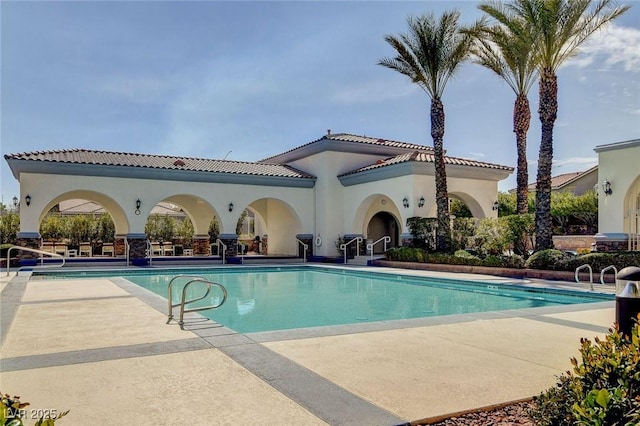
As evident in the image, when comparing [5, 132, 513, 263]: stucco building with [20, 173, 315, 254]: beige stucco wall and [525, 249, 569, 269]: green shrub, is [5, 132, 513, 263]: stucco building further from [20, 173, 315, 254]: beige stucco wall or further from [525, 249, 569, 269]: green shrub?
[525, 249, 569, 269]: green shrub

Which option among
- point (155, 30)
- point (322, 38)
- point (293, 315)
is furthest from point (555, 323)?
point (155, 30)

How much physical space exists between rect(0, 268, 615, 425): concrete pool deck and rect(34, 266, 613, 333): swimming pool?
5.88 feet

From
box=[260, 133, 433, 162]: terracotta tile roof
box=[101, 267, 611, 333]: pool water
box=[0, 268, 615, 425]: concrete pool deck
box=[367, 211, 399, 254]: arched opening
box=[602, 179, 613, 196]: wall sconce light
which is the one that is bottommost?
box=[101, 267, 611, 333]: pool water

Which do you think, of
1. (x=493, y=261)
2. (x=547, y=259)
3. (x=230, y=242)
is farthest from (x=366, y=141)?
(x=547, y=259)

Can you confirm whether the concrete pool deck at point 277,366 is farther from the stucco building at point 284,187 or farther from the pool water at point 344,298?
the stucco building at point 284,187

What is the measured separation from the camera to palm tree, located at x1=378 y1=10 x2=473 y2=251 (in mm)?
18938

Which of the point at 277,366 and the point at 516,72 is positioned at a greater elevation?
the point at 516,72

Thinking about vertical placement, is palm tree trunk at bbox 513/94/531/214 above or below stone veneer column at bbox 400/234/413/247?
above

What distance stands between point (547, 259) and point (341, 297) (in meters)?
7.18

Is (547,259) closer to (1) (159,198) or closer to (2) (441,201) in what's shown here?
(2) (441,201)

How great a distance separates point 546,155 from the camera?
16656mm

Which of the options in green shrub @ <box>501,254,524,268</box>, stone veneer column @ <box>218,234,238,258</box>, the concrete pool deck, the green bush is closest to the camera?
the green bush

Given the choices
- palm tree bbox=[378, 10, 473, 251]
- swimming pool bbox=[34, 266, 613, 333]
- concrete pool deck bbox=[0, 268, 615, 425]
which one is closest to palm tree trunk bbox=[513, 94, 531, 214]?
palm tree bbox=[378, 10, 473, 251]

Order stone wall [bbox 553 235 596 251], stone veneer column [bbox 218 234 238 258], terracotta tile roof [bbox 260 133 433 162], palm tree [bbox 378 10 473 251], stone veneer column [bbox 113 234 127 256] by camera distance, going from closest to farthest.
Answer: palm tree [bbox 378 10 473 251] → stone veneer column [bbox 218 234 238 258] → stone veneer column [bbox 113 234 127 256] → terracotta tile roof [bbox 260 133 433 162] → stone wall [bbox 553 235 596 251]
